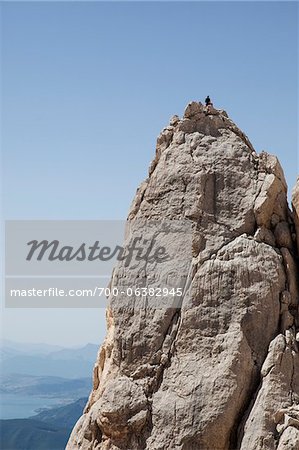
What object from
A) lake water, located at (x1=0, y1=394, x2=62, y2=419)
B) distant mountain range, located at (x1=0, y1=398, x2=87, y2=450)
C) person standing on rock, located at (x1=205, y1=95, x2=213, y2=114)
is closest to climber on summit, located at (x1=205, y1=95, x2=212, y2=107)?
person standing on rock, located at (x1=205, y1=95, x2=213, y2=114)

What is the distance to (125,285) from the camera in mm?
13070

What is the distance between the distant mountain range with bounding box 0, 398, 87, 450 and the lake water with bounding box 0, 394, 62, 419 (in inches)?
191

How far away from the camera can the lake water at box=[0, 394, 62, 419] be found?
62.1 metres

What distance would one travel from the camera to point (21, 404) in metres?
67.1

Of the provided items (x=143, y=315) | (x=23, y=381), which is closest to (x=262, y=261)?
(x=143, y=315)

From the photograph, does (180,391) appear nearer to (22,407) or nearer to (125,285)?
(125,285)

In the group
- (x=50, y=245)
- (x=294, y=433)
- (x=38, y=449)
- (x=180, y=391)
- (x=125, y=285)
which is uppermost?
(x=50, y=245)

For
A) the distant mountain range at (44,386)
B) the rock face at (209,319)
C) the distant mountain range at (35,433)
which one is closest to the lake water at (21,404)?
the distant mountain range at (44,386)

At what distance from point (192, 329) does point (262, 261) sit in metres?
1.94

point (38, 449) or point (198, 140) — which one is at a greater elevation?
point (198, 140)

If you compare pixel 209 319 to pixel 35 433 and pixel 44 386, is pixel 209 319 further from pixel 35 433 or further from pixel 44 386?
pixel 44 386

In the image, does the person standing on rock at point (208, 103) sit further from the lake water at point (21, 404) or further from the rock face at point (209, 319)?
the lake water at point (21, 404)

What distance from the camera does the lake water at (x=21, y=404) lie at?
62144 millimetres

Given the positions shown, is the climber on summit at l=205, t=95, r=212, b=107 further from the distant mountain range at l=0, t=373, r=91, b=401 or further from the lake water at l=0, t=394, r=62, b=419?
the distant mountain range at l=0, t=373, r=91, b=401
